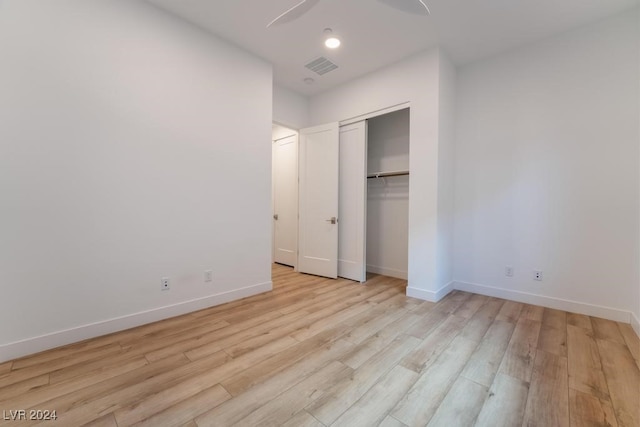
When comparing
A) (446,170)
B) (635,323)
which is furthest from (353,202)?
(635,323)

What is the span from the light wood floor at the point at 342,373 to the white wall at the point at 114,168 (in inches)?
14.8

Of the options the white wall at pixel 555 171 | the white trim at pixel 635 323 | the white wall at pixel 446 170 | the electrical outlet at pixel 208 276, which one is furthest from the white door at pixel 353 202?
the white trim at pixel 635 323

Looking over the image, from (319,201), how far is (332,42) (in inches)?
84.7

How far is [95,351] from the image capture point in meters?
1.96

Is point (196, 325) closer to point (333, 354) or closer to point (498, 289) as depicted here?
point (333, 354)

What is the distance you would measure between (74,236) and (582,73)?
5074 mm

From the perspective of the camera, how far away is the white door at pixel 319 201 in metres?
4.04

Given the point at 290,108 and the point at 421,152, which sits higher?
the point at 290,108

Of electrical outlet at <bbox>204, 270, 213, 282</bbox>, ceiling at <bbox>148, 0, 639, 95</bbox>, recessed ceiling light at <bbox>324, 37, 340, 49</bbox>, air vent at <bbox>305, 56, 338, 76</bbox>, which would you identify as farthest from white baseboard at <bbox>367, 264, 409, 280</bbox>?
recessed ceiling light at <bbox>324, 37, 340, 49</bbox>

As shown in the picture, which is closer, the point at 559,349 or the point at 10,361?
the point at 10,361

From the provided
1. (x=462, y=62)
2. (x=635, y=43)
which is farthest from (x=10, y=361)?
(x=635, y=43)

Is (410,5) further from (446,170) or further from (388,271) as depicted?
(388,271)

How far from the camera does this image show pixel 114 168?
226 cm

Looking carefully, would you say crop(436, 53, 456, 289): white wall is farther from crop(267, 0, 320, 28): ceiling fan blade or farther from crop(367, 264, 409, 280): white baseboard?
crop(267, 0, 320, 28): ceiling fan blade
